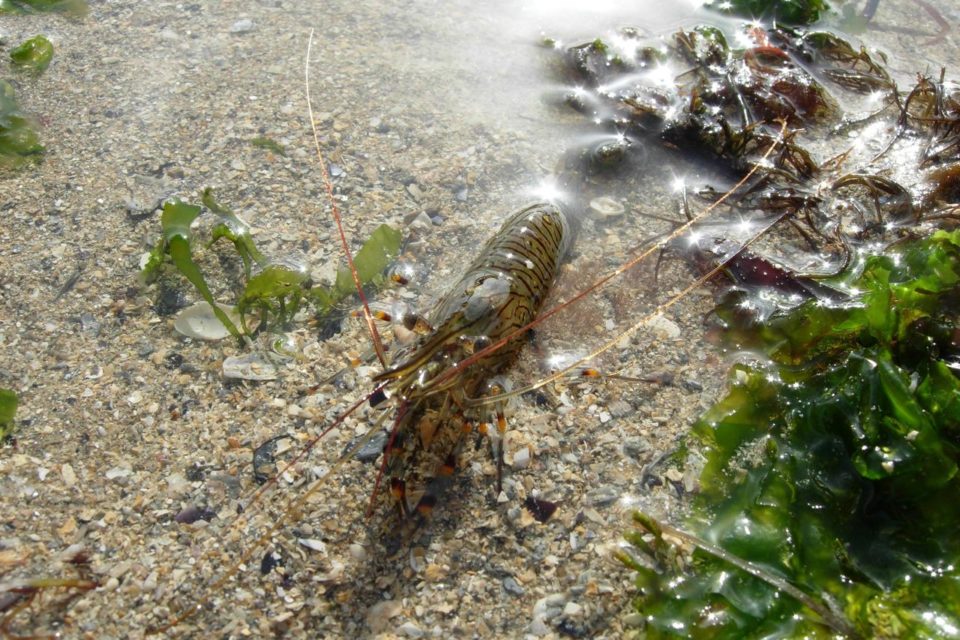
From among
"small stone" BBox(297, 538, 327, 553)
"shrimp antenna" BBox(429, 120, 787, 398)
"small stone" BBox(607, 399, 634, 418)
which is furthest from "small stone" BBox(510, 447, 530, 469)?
"small stone" BBox(297, 538, 327, 553)

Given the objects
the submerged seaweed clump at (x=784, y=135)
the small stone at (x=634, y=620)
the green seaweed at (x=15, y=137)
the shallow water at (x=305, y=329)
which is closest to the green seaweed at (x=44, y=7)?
the shallow water at (x=305, y=329)

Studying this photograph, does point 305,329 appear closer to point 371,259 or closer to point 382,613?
point 371,259

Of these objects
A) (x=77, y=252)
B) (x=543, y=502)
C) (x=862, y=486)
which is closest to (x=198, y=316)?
(x=77, y=252)

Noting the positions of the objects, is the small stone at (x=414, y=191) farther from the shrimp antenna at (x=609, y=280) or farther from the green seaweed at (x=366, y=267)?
the shrimp antenna at (x=609, y=280)

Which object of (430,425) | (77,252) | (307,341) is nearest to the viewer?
(430,425)

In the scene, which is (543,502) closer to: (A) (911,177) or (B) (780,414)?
(B) (780,414)

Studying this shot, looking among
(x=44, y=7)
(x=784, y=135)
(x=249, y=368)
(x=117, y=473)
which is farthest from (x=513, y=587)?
(x=44, y=7)
